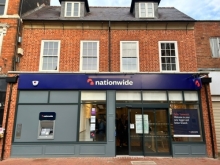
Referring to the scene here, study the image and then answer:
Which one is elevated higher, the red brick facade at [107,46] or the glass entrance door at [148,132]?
the red brick facade at [107,46]

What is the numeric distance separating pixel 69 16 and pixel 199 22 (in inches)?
371

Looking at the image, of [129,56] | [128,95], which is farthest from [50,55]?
[128,95]

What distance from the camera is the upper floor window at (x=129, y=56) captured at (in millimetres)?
9977

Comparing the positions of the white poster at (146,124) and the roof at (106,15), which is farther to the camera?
the roof at (106,15)

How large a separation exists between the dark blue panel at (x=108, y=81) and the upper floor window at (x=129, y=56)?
736 millimetres

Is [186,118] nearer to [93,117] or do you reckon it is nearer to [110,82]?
[110,82]

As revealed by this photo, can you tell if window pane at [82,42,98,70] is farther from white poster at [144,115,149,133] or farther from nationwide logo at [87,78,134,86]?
white poster at [144,115,149,133]

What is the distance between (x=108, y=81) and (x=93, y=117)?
214 cm

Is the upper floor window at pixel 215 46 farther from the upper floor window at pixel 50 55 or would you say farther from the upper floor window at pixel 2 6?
the upper floor window at pixel 2 6

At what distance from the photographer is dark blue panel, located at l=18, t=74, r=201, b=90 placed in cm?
924

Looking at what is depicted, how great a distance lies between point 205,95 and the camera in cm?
935

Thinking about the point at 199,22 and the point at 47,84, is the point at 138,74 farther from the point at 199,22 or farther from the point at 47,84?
the point at 199,22

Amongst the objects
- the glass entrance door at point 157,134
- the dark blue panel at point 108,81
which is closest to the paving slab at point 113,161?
the glass entrance door at point 157,134

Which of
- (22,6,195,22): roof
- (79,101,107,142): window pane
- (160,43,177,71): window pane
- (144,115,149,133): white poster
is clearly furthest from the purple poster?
(22,6,195,22): roof
